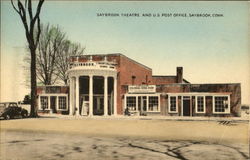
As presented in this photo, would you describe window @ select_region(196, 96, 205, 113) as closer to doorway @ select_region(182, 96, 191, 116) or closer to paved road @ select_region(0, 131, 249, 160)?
doorway @ select_region(182, 96, 191, 116)

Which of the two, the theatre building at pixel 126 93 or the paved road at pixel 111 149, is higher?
the theatre building at pixel 126 93

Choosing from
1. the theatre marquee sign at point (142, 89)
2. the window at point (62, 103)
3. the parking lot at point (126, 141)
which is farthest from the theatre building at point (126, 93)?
the parking lot at point (126, 141)

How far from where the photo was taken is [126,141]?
14289 mm

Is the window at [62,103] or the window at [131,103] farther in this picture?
the window at [62,103]

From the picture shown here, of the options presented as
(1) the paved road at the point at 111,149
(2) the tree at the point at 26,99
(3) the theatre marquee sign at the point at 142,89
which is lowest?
(1) the paved road at the point at 111,149

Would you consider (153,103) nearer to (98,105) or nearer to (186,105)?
(186,105)

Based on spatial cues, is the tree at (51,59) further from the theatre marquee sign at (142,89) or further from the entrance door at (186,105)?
the entrance door at (186,105)

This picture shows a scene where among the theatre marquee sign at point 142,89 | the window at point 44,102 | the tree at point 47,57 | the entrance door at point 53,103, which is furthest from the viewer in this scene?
the window at point 44,102

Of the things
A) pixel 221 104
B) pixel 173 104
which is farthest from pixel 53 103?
pixel 221 104

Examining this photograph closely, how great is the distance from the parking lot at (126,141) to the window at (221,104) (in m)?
2.18

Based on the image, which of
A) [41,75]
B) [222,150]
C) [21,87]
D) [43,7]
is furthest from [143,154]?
[41,75]

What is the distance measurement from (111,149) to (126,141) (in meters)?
1.40

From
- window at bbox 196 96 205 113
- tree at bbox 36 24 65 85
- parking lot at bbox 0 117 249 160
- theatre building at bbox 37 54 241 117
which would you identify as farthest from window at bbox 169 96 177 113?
tree at bbox 36 24 65 85

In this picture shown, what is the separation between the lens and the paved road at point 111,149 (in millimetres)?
12094
